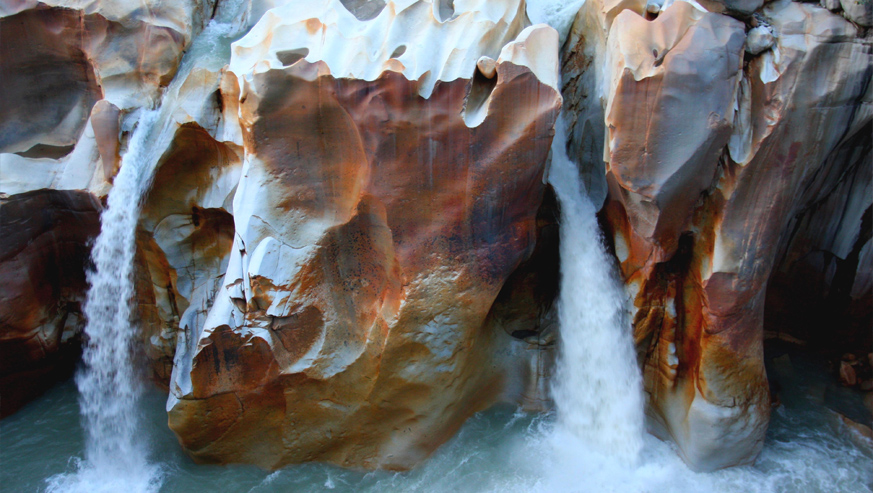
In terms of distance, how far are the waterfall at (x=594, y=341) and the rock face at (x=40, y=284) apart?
13.7ft

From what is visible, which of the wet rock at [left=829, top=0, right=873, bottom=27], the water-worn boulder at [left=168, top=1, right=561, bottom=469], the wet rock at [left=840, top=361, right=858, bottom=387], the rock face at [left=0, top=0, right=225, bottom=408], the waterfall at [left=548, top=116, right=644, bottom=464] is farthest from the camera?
the wet rock at [left=840, top=361, right=858, bottom=387]

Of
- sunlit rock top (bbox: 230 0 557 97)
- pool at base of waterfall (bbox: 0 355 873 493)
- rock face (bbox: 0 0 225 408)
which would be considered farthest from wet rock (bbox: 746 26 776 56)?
rock face (bbox: 0 0 225 408)

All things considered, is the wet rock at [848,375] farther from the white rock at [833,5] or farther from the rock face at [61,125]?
the rock face at [61,125]

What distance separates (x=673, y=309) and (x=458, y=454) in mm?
2130

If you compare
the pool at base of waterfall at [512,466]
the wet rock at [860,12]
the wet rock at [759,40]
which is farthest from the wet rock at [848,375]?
the wet rock at [759,40]

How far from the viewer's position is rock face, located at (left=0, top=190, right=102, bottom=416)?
198 inches

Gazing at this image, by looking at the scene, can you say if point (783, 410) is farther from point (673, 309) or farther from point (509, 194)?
point (509, 194)

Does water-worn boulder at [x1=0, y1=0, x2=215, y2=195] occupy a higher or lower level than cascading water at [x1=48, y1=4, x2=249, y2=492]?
higher

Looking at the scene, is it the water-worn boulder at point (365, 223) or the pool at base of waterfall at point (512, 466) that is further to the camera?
the pool at base of waterfall at point (512, 466)

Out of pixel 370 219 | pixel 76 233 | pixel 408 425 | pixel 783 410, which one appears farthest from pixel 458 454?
pixel 76 233

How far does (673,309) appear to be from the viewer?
15.2ft

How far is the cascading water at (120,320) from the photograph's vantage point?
4.80 meters

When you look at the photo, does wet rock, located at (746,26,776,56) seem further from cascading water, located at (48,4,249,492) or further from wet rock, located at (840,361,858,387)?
cascading water, located at (48,4,249,492)

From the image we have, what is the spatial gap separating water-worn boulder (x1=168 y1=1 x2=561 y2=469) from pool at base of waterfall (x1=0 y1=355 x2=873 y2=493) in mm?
194
